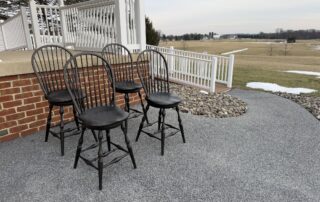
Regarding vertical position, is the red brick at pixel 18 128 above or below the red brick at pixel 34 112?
below

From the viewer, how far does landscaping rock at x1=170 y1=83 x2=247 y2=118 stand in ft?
11.9

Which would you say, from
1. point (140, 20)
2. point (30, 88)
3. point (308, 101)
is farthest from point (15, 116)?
point (308, 101)

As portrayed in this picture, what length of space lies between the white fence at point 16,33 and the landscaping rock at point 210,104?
12.4 feet

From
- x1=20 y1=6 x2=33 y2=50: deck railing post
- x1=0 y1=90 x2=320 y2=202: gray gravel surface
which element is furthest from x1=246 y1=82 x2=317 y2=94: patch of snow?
x1=20 y1=6 x2=33 y2=50: deck railing post

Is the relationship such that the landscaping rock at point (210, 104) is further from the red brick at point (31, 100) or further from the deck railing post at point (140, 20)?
the red brick at point (31, 100)

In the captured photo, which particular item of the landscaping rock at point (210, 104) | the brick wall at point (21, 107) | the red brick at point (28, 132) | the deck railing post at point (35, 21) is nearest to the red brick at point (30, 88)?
the brick wall at point (21, 107)

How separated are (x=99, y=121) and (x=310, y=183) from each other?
1.91 metres

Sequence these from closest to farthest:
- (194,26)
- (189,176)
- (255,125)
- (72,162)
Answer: (189,176) < (72,162) < (255,125) < (194,26)

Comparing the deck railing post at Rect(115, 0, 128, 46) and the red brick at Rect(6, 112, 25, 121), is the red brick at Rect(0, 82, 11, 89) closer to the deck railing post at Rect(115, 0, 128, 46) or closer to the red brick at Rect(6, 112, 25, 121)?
the red brick at Rect(6, 112, 25, 121)

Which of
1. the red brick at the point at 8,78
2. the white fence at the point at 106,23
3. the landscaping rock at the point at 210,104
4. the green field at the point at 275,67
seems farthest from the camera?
the green field at the point at 275,67

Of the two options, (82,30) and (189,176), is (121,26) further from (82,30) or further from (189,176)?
(189,176)

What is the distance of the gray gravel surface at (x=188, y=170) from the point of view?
1.72m

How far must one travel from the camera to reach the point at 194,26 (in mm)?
20922

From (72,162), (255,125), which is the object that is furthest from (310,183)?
(72,162)
